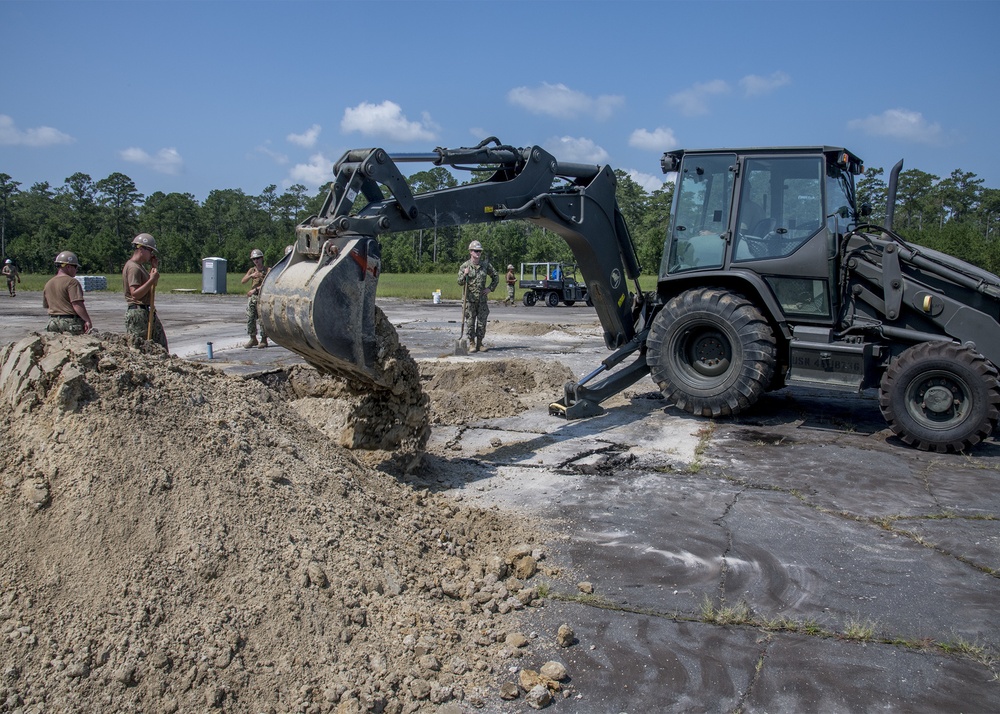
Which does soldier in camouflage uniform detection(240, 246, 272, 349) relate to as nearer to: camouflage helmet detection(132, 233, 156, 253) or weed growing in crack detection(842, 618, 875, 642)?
camouflage helmet detection(132, 233, 156, 253)

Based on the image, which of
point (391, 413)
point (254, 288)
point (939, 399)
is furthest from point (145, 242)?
point (939, 399)

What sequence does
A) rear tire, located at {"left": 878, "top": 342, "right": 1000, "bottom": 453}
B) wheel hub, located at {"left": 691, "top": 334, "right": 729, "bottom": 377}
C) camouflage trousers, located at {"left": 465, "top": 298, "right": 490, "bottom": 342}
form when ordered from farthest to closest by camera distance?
1. camouflage trousers, located at {"left": 465, "top": 298, "right": 490, "bottom": 342}
2. wheel hub, located at {"left": 691, "top": 334, "right": 729, "bottom": 377}
3. rear tire, located at {"left": 878, "top": 342, "right": 1000, "bottom": 453}

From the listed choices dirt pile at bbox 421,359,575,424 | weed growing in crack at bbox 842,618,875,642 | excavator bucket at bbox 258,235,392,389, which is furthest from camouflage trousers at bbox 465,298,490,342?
weed growing in crack at bbox 842,618,875,642

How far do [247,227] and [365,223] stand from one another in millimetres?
92816

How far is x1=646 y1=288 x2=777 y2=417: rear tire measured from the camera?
8.33 m

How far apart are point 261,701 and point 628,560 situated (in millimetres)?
2573

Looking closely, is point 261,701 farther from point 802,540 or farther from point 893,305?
point 893,305

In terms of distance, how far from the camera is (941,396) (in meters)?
7.50

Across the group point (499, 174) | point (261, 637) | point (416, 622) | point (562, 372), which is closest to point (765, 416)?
point (562, 372)

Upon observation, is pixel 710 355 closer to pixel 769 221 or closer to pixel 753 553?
pixel 769 221

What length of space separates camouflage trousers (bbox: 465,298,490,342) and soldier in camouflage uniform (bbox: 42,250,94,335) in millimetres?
7577

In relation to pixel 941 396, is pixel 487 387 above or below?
below

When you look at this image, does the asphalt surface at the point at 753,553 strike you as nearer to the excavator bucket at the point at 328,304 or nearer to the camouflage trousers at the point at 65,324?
the excavator bucket at the point at 328,304

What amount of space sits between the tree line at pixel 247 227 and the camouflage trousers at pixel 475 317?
33.0 meters
